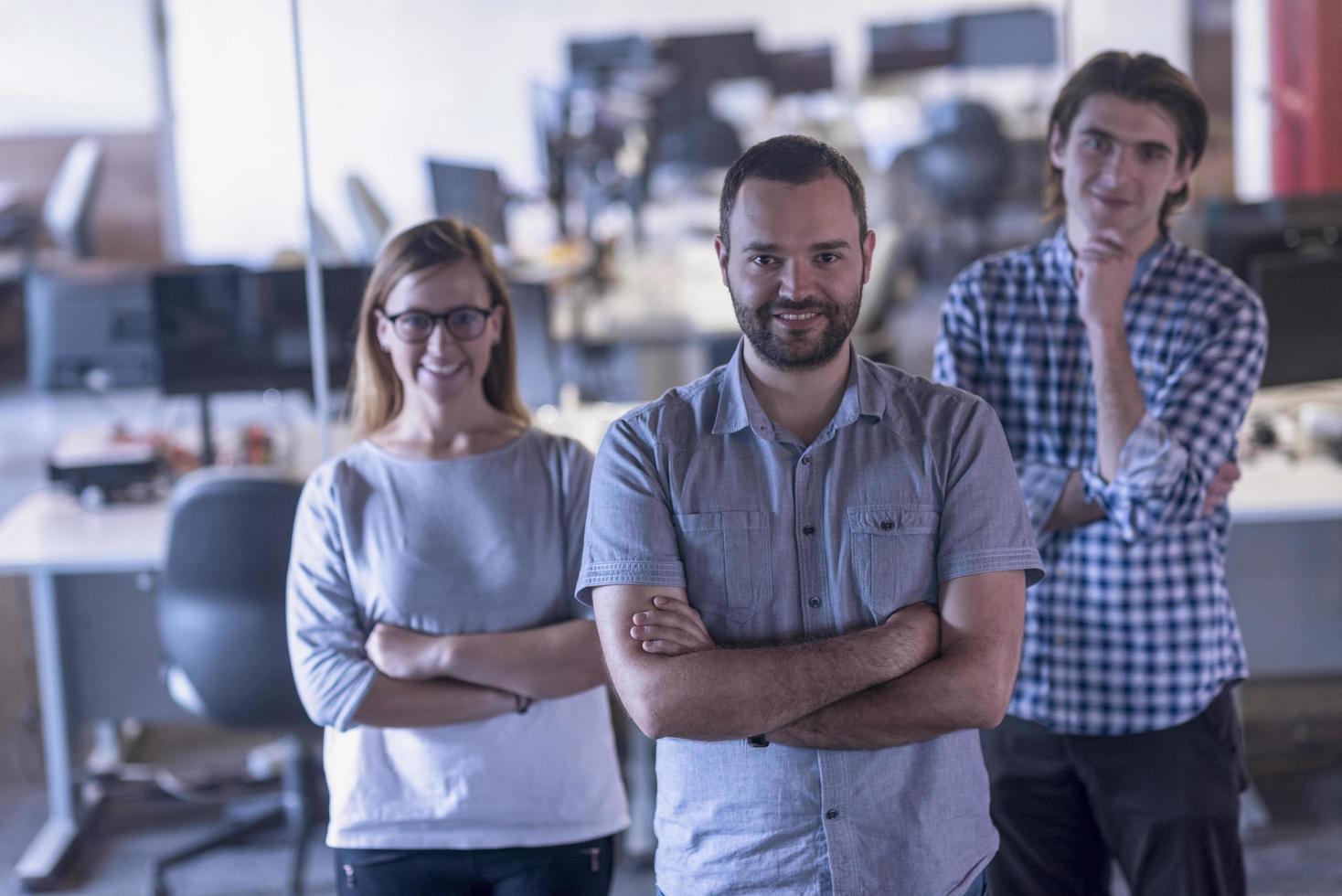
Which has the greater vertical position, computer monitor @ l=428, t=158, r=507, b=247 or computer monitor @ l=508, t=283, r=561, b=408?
computer monitor @ l=428, t=158, r=507, b=247

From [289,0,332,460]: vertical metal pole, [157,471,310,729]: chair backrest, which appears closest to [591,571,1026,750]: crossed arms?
[289,0,332,460]: vertical metal pole

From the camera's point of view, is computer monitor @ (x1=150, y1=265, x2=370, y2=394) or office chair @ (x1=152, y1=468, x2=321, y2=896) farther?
computer monitor @ (x1=150, y1=265, x2=370, y2=394)

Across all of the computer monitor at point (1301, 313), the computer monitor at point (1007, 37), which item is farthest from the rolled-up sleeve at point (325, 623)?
the computer monitor at point (1007, 37)

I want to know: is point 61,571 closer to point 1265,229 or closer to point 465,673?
point 465,673

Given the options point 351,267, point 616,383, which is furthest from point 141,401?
point 351,267

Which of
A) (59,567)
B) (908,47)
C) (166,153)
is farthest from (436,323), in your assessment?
(908,47)

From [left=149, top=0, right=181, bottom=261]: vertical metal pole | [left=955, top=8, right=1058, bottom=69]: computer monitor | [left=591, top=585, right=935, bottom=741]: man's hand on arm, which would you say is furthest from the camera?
[left=955, top=8, right=1058, bottom=69]: computer monitor

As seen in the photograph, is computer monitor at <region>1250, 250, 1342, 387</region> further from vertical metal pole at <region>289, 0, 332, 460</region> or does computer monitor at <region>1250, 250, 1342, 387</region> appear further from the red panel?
the red panel

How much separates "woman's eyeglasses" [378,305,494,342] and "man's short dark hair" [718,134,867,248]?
1.70 feet

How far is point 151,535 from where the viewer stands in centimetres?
346

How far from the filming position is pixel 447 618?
1.95 metres

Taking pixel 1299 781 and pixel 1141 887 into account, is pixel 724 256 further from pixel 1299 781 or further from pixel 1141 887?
pixel 1299 781

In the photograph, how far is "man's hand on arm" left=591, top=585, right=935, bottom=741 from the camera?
1526mm

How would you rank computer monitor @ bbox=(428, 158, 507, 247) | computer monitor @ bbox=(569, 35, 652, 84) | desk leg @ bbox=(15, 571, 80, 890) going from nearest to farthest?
desk leg @ bbox=(15, 571, 80, 890), computer monitor @ bbox=(428, 158, 507, 247), computer monitor @ bbox=(569, 35, 652, 84)
